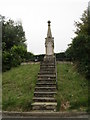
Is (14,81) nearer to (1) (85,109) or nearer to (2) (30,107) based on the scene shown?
(2) (30,107)

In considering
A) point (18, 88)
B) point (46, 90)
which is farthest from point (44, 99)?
point (18, 88)

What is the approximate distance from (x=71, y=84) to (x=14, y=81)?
3.91m

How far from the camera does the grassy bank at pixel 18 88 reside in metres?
12.5

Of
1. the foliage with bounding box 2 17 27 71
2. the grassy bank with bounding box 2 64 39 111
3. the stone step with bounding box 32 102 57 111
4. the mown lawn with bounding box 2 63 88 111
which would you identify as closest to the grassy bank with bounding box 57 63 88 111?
the mown lawn with bounding box 2 63 88 111

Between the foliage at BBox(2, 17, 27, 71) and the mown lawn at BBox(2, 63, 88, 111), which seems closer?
the mown lawn at BBox(2, 63, 88, 111)

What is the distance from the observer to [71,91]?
13.9 m

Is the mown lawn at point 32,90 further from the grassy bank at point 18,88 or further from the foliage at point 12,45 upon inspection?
the foliage at point 12,45

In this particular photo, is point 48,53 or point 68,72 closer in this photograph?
point 68,72

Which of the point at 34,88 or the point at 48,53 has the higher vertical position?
the point at 48,53

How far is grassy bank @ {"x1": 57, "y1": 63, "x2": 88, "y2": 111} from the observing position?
39.8 feet

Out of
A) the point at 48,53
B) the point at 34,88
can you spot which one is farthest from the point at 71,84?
the point at 48,53

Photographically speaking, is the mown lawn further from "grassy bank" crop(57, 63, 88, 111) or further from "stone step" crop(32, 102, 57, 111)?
"stone step" crop(32, 102, 57, 111)

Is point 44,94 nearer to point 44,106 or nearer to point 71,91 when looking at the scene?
point 44,106

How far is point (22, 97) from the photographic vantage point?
13.2 metres
